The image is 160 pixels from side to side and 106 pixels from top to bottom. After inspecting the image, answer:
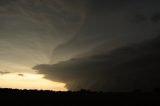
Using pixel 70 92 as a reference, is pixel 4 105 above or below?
below

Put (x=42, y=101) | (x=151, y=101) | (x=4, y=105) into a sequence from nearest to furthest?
(x=4, y=105) → (x=42, y=101) → (x=151, y=101)

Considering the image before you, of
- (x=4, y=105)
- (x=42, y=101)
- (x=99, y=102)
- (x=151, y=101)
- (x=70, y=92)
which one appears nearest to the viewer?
(x=4, y=105)

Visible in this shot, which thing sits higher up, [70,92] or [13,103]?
[70,92]

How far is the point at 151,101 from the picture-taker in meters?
64.2

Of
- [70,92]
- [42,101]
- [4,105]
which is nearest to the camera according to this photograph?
[4,105]

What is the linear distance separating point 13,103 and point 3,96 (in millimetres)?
5868

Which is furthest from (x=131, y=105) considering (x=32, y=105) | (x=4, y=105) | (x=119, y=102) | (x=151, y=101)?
(x=4, y=105)

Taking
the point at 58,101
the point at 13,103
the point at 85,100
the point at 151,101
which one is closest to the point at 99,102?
the point at 85,100

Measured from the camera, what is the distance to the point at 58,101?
186 feet

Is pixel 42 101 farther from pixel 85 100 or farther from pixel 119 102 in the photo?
pixel 119 102

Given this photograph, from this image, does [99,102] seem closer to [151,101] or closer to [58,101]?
[58,101]

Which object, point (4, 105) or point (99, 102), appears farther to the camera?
point (99, 102)

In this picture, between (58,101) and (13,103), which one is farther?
(58,101)

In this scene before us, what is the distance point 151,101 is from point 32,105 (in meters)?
25.0
